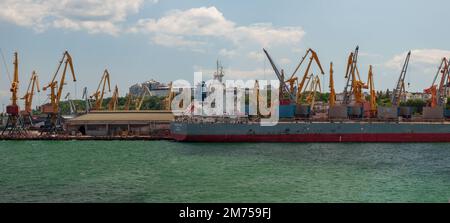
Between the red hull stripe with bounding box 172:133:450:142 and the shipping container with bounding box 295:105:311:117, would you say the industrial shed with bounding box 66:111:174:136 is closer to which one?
the red hull stripe with bounding box 172:133:450:142

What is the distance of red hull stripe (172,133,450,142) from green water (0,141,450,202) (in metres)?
9.37

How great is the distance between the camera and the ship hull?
181 ft

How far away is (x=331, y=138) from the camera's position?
2215 inches

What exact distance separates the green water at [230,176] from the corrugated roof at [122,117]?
32.4 m

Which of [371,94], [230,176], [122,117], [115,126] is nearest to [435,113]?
[371,94]

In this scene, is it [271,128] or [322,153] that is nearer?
[322,153]

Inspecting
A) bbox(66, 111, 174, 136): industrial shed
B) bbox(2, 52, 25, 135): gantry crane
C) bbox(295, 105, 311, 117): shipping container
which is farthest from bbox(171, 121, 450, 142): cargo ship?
bbox(2, 52, 25, 135): gantry crane

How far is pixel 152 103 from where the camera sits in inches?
6526

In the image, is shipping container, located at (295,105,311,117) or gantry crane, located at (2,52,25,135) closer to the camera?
shipping container, located at (295,105,311,117)

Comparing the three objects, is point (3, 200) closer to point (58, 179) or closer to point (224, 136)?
point (58, 179)

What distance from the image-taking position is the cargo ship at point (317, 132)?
55188 millimetres

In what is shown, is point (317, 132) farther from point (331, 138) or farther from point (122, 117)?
point (122, 117)
